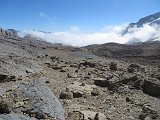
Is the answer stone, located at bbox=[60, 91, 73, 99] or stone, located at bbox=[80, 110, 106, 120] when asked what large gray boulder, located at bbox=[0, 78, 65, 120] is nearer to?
stone, located at bbox=[80, 110, 106, 120]

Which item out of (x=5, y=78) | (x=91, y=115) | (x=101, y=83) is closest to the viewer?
(x=91, y=115)

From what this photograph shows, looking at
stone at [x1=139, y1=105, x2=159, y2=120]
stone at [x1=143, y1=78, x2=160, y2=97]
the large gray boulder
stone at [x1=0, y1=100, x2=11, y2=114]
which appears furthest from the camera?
stone at [x1=143, y1=78, x2=160, y2=97]

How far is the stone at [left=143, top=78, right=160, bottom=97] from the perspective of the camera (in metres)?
15.2

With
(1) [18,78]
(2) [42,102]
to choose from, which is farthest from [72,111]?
(1) [18,78]

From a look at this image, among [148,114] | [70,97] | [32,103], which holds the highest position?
[32,103]

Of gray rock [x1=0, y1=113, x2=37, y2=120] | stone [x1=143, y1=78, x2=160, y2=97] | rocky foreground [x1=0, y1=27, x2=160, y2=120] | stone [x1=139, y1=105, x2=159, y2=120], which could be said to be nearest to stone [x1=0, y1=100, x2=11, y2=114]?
rocky foreground [x1=0, y1=27, x2=160, y2=120]

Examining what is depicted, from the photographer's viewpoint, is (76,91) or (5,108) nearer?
(5,108)

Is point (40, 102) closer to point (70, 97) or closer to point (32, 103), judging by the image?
point (32, 103)

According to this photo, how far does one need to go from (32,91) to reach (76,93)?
2783 millimetres

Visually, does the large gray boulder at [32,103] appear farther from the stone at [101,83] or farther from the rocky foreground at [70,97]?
the stone at [101,83]

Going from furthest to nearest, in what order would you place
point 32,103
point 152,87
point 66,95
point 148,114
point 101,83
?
1. point 101,83
2. point 152,87
3. point 66,95
4. point 148,114
5. point 32,103

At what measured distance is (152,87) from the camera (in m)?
15.5

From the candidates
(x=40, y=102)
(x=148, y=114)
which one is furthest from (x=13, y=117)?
(x=148, y=114)

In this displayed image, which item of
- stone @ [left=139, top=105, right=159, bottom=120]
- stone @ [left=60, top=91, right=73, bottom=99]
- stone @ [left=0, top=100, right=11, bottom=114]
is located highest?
stone @ [left=0, top=100, right=11, bottom=114]
